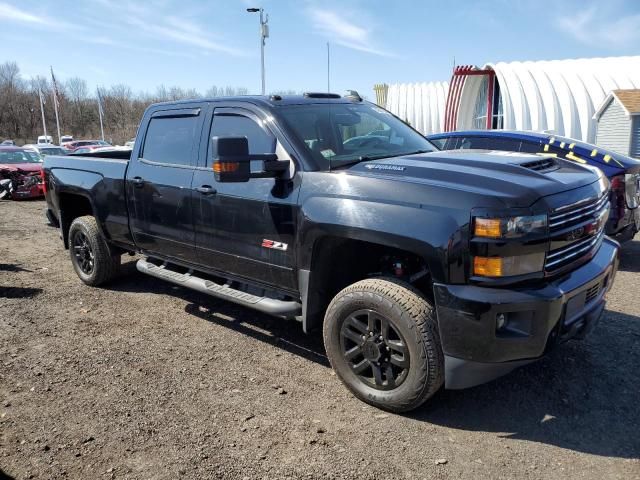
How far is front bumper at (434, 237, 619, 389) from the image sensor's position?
2.75 metres

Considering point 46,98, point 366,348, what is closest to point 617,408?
point 366,348

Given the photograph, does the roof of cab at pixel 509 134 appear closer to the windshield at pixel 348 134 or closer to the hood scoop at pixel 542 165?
the windshield at pixel 348 134

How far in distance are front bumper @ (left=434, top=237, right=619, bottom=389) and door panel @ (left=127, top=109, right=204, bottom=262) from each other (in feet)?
7.91

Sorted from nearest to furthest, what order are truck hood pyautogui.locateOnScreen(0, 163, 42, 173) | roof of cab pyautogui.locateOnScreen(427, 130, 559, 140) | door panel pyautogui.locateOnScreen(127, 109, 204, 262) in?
door panel pyautogui.locateOnScreen(127, 109, 204, 262), roof of cab pyautogui.locateOnScreen(427, 130, 559, 140), truck hood pyautogui.locateOnScreen(0, 163, 42, 173)

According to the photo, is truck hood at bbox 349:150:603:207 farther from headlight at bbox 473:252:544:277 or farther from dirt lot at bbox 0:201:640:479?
dirt lot at bbox 0:201:640:479

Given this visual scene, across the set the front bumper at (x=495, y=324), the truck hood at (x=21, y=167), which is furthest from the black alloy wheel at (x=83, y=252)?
the truck hood at (x=21, y=167)

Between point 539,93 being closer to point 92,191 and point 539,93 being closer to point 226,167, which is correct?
point 92,191

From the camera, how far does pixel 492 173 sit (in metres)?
3.08

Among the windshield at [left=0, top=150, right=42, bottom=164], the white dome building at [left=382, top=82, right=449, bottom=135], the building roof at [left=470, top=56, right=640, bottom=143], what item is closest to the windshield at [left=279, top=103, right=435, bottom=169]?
the windshield at [left=0, top=150, right=42, bottom=164]

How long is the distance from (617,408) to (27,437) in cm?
361

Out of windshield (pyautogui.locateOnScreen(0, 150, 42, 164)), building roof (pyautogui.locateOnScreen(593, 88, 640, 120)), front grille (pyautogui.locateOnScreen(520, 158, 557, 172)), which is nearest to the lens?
front grille (pyautogui.locateOnScreen(520, 158, 557, 172))

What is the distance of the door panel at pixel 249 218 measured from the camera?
143 inches

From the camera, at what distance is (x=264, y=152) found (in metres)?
3.86

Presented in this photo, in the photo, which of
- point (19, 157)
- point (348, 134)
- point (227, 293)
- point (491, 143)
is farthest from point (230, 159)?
point (19, 157)
